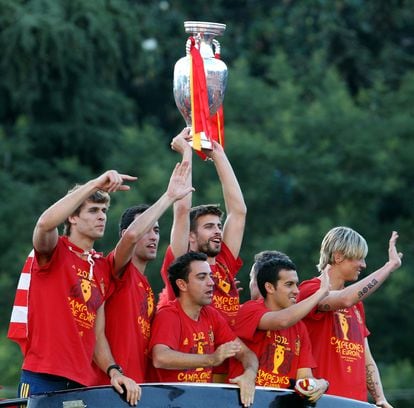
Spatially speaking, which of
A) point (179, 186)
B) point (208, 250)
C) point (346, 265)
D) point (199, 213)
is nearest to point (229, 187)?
point (199, 213)

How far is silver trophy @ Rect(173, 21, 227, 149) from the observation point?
941cm

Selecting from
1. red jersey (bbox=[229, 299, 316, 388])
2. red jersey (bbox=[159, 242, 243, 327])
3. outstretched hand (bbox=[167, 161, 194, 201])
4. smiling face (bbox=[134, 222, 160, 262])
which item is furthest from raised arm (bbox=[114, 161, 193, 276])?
red jersey (bbox=[229, 299, 316, 388])

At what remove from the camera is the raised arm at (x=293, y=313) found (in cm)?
894

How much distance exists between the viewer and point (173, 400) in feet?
26.4

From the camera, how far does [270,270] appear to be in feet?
30.5

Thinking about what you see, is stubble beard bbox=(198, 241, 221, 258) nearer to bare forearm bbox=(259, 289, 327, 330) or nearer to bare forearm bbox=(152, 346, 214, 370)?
bare forearm bbox=(259, 289, 327, 330)

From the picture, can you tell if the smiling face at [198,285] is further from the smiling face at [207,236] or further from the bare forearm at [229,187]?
the bare forearm at [229,187]

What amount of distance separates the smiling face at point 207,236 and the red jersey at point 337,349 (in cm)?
58

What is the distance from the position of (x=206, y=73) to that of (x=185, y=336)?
1.58m

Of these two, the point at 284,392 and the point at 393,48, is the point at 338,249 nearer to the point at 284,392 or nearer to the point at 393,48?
the point at 284,392

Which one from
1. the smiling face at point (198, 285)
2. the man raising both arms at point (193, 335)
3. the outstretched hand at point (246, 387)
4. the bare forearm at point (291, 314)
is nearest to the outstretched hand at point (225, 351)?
the man raising both arms at point (193, 335)

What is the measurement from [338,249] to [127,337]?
150 centimetres

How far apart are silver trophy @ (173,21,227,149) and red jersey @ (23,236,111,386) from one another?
1.33 m

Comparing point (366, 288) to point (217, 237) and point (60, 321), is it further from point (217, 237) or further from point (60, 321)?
point (60, 321)
